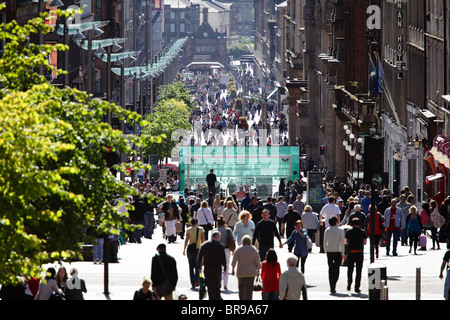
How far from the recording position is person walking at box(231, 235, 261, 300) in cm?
1934

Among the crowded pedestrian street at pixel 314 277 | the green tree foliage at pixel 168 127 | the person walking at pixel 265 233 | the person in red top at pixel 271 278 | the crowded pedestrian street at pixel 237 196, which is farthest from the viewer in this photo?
the green tree foliage at pixel 168 127

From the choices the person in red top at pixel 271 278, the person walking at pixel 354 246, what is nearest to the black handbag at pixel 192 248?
the person walking at pixel 354 246

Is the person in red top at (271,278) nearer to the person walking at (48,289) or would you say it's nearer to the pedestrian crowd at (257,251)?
the pedestrian crowd at (257,251)

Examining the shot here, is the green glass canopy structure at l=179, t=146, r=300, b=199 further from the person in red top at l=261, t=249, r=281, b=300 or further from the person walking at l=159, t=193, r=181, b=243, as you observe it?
the person in red top at l=261, t=249, r=281, b=300

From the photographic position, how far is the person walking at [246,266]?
19.3m

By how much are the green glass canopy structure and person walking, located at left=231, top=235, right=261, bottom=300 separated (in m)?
27.3

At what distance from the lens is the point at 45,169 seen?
15938 millimetres

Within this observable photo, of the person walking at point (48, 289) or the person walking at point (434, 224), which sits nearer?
the person walking at point (48, 289)

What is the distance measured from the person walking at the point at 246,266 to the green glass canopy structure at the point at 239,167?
27.3 metres

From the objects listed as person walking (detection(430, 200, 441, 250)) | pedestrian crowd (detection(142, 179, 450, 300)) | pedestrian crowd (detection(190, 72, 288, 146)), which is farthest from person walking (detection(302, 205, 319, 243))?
pedestrian crowd (detection(190, 72, 288, 146))

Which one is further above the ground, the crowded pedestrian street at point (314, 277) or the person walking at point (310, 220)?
the person walking at point (310, 220)

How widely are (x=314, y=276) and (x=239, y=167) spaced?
26.2m

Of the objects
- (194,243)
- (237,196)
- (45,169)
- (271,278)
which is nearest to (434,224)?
(194,243)

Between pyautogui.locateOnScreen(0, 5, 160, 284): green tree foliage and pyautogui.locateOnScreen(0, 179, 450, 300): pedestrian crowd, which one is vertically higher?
pyautogui.locateOnScreen(0, 5, 160, 284): green tree foliage
